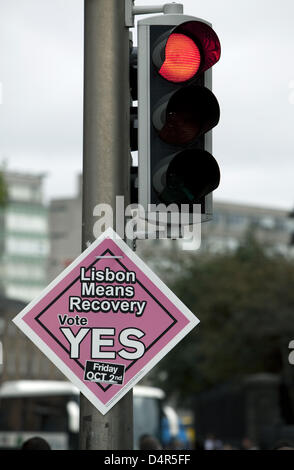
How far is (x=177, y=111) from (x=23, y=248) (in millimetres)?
131063

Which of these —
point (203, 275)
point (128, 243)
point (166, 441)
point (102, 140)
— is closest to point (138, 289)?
point (128, 243)

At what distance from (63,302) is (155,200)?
63 centimetres

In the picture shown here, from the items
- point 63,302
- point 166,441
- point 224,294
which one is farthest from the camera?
point 224,294

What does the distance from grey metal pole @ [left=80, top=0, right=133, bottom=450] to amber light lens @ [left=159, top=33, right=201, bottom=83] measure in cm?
19

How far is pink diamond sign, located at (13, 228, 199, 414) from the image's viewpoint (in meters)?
4.96

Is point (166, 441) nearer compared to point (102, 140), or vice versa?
point (102, 140)

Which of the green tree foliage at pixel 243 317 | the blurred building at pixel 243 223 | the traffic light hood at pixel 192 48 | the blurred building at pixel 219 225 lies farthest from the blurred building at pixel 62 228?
the traffic light hood at pixel 192 48

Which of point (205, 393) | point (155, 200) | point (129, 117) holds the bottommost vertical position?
point (205, 393)

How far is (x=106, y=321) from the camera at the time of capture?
16.3 ft

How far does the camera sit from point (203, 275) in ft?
199

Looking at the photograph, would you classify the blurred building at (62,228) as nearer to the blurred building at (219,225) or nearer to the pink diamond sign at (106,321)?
the blurred building at (219,225)

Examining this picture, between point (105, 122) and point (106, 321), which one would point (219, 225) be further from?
point (106, 321)

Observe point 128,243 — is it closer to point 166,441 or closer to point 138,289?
point 138,289

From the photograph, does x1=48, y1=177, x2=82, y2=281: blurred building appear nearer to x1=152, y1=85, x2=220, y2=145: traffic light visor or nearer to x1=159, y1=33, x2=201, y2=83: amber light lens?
x1=159, y1=33, x2=201, y2=83: amber light lens
